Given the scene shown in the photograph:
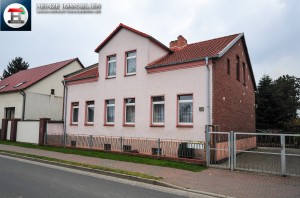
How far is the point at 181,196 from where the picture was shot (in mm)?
7367

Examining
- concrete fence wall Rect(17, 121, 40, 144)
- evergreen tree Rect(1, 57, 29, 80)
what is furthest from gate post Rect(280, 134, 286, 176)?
evergreen tree Rect(1, 57, 29, 80)

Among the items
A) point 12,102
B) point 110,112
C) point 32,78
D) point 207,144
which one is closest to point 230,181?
point 207,144

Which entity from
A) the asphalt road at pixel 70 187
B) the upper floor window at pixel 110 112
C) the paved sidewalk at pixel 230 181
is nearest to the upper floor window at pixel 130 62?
the upper floor window at pixel 110 112

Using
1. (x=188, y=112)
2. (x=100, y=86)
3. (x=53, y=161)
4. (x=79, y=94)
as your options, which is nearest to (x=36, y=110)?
(x=79, y=94)

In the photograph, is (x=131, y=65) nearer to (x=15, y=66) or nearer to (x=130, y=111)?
(x=130, y=111)

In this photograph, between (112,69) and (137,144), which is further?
(112,69)

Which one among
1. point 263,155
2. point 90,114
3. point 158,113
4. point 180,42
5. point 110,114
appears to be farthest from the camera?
point 180,42

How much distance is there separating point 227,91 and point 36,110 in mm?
17981

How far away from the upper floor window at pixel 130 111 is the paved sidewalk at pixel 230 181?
18.5ft

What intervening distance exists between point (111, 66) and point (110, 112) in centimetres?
313

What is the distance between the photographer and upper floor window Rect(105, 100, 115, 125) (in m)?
18.0

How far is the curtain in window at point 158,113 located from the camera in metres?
15.4

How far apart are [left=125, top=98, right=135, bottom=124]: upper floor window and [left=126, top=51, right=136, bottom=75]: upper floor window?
177 cm

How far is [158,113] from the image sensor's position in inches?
614
